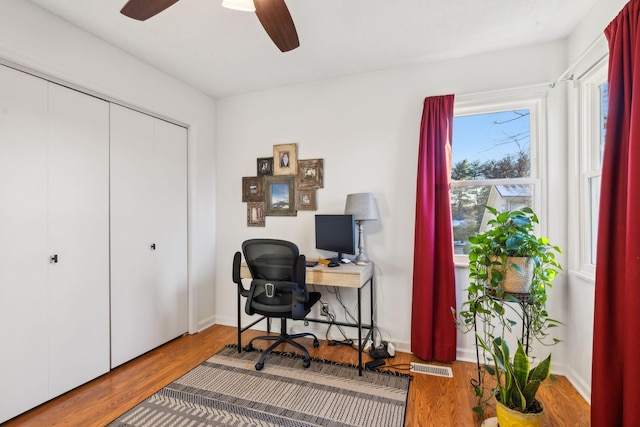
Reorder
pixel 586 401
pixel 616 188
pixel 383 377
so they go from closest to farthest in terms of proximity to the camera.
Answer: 1. pixel 616 188
2. pixel 586 401
3. pixel 383 377

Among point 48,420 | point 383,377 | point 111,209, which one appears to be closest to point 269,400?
point 383,377

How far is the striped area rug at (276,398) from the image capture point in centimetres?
178

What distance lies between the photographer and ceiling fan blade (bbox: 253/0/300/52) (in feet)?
4.75

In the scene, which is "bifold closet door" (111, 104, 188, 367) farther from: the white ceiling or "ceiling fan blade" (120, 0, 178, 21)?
"ceiling fan blade" (120, 0, 178, 21)

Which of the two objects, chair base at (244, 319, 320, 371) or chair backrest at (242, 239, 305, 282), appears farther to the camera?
chair base at (244, 319, 320, 371)

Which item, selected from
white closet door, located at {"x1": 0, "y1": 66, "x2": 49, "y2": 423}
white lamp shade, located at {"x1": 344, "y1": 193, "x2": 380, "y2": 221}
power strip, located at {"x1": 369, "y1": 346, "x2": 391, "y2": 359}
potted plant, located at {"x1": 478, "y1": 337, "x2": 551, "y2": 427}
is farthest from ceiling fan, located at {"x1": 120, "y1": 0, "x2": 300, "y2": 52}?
power strip, located at {"x1": 369, "y1": 346, "x2": 391, "y2": 359}

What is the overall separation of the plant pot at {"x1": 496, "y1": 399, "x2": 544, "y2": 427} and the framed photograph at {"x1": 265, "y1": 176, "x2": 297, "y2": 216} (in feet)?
7.25

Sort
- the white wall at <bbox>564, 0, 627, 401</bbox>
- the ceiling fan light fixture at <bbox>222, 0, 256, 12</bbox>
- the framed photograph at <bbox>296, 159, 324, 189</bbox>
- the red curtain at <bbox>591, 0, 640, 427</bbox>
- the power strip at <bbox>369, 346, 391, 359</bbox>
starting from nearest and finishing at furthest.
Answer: the red curtain at <bbox>591, 0, 640, 427</bbox> < the ceiling fan light fixture at <bbox>222, 0, 256, 12</bbox> < the white wall at <bbox>564, 0, 627, 401</bbox> < the power strip at <bbox>369, 346, 391, 359</bbox> < the framed photograph at <bbox>296, 159, 324, 189</bbox>

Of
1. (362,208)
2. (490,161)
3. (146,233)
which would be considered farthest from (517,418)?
(146,233)

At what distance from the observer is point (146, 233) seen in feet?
8.65

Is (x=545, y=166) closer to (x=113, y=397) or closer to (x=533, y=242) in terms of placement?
(x=533, y=242)

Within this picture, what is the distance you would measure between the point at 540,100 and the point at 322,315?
2663mm

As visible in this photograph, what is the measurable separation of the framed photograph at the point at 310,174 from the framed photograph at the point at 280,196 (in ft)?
0.30

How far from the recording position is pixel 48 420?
1.79 metres
